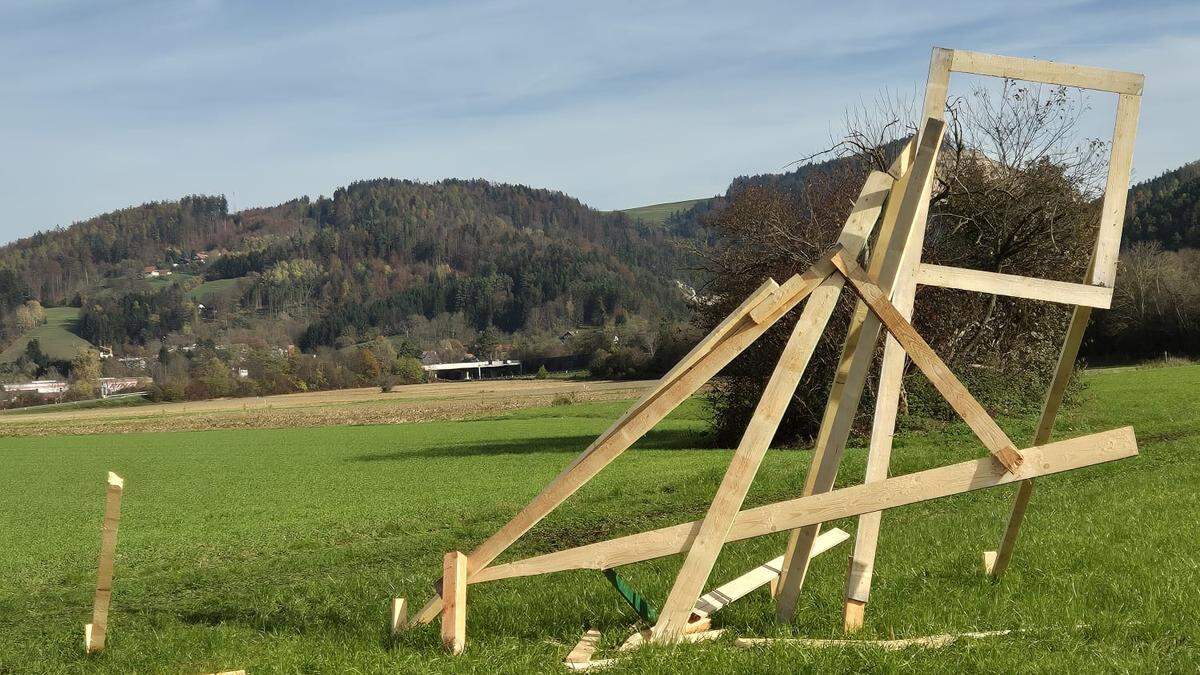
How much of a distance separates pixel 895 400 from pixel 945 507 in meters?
11.2

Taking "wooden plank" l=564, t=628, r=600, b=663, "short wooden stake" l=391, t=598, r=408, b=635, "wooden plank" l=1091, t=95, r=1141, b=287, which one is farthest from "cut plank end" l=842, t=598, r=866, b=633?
"short wooden stake" l=391, t=598, r=408, b=635

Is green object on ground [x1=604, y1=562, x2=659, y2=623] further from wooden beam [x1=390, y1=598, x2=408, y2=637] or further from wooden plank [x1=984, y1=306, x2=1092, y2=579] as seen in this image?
wooden plank [x1=984, y1=306, x2=1092, y2=579]

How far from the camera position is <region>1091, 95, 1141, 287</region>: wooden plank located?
282 inches

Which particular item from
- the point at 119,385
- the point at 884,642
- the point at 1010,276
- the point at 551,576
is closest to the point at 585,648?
the point at 884,642

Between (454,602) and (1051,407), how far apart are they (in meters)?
4.72

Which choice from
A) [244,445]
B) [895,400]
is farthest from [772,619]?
[244,445]

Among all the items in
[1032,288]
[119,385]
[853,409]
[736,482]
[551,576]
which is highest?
[1032,288]

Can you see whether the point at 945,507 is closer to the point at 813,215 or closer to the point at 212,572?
the point at 212,572

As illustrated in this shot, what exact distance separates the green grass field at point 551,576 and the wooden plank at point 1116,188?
2340mm

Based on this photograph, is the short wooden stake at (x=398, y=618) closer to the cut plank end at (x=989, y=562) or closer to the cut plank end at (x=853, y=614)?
the cut plank end at (x=853, y=614)

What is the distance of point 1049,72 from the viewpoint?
7113 mm

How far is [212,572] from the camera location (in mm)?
18281

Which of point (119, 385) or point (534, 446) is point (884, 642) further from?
point (119, 385)

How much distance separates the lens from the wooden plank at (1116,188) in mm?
7172
